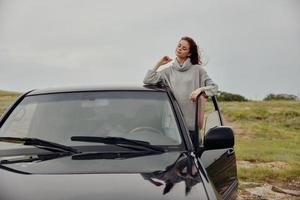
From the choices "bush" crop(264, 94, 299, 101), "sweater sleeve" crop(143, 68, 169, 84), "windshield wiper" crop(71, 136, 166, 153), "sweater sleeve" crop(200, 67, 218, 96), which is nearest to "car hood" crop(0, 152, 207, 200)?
"windshield wiper" crop(71, 136, 166, 153)

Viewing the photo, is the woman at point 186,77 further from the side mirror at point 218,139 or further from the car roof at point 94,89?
the side mirror at point 218,139

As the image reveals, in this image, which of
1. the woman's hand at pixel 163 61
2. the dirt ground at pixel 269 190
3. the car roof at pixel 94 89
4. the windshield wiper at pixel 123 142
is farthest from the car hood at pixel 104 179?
the dirt ground at pixel 269 190

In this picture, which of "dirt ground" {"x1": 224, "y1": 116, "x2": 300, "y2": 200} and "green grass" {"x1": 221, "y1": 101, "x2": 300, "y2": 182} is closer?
"dirt ground" {"x1": 224, "y1": 116, "x2": 300, "y2": 200}

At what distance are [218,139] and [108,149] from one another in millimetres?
795

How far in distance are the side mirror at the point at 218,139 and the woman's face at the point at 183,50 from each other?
2165mm

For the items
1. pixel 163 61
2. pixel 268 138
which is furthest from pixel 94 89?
pixel 268 138

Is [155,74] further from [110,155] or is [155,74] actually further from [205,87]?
[110,155]

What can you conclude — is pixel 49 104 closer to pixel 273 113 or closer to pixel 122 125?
pixel 122 125

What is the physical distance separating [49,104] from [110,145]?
88cm

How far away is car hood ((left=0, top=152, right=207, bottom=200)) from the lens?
267 centimetres

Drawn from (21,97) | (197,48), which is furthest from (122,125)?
(197,48)

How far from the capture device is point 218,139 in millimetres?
3684

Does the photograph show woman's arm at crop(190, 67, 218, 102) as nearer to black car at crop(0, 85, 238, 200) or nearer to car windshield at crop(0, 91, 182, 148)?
black car at crop(0, 85, 238, 200)

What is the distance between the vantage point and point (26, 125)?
4062 mm
